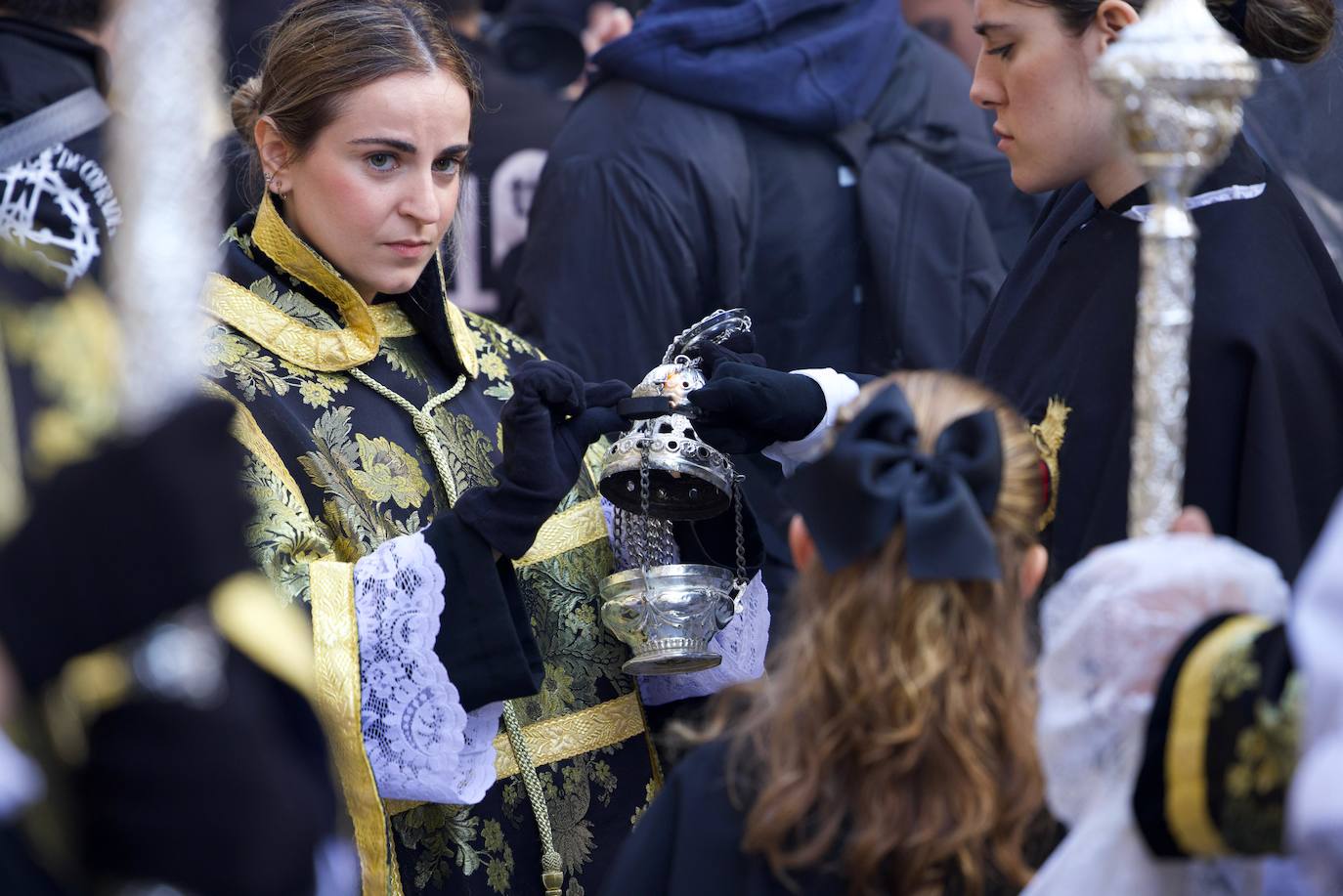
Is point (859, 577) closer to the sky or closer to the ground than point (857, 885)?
closer to the sky

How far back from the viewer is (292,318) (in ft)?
8.93

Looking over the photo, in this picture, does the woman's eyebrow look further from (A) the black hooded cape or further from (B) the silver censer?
(A) the black hooded cape

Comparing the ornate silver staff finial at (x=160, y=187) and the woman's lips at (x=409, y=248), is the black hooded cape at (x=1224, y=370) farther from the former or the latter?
the ornate silver staff finial at (x=160, y=187)

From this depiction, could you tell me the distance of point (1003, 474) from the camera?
5.88ft

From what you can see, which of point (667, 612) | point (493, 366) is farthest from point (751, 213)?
point (667, 612)

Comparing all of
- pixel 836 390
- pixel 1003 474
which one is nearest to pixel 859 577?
pixel 1003 474

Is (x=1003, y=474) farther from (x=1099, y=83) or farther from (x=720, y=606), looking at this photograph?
(x=720, y=606)

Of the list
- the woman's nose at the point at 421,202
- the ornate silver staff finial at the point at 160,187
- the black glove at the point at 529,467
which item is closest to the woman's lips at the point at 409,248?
the woman's nose at the point at 421,202

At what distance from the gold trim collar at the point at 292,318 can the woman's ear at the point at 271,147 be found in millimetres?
52

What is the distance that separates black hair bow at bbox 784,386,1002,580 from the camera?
1705 millimetres

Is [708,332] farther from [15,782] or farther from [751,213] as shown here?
[15,782]

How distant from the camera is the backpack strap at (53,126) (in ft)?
10.4

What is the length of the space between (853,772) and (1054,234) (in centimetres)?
137

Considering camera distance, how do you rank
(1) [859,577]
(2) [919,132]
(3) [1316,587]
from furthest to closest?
1. (2) [919,132]
2. (1) [859,577]
3. (3) [1316,587]
